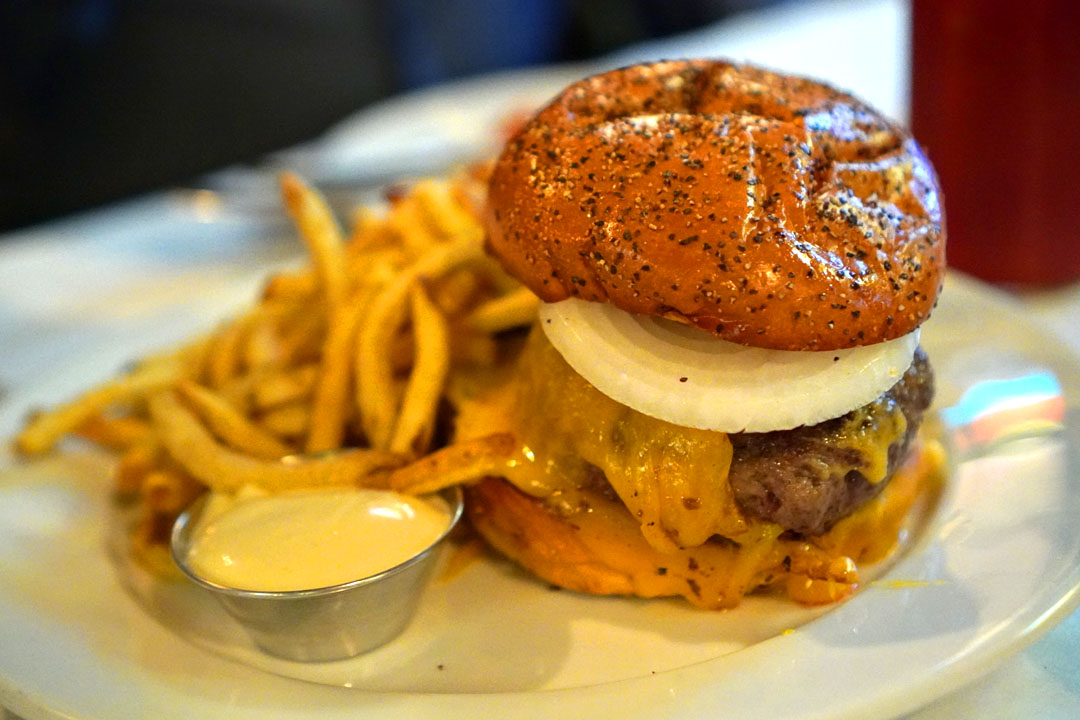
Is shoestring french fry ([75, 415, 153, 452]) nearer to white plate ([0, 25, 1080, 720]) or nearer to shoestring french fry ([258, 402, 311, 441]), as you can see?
white plate ([0, 25, 1080, 720])

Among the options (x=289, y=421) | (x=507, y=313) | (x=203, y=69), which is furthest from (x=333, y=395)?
(x=203, y=69)

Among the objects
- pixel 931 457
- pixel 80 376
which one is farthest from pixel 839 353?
pixel 80 376

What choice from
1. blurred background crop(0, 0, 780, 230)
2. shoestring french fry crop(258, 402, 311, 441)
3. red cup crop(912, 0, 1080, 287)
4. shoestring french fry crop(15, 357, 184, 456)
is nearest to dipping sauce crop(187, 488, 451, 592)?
shoestring french fry crop(258, 402, 311, 441)

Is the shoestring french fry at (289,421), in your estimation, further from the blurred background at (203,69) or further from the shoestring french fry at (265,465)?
the blurred background at (203,69)

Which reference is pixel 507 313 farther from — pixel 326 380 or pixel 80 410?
pixel 80 410

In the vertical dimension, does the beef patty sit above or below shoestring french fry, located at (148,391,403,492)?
above
